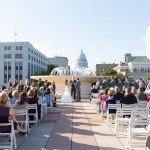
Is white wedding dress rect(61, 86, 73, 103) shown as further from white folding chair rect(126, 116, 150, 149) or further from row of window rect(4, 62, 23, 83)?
row of window rect(4, 62, 23, 83)

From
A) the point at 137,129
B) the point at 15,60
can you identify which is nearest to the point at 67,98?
the point at 137,129

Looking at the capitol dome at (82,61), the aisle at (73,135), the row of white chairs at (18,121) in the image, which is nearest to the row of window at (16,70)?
the capitol dome at (82,61)

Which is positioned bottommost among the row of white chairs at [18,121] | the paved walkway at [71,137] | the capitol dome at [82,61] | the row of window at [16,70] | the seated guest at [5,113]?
the paved walkway at [71,137]

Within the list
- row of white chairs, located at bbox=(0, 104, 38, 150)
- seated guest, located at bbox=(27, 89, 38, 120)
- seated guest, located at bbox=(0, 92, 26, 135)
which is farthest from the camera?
seated guest, located at bbox=(27, 89, 38, 120)

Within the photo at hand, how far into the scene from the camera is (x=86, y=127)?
16.5m

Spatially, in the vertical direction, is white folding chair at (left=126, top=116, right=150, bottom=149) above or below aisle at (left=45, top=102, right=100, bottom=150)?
above

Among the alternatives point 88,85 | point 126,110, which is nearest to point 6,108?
point 126,110

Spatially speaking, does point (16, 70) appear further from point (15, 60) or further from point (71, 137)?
point (71, 137)

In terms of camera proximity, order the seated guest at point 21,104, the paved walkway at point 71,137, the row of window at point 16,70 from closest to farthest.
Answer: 1. the paved walkway at point 71,137
2. the seated guest at point 21,104
3. the row of window at point 16,70

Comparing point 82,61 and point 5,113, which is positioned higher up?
point 82,61

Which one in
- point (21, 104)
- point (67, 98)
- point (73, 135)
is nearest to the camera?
point (73, 135)

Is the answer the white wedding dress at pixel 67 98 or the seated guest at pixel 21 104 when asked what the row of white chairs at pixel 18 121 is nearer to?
the seated guest at pixel 21 104

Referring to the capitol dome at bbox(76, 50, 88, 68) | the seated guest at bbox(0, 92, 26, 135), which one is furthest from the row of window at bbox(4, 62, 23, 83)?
the seated guest at bbox(0, 92, 26, 135)

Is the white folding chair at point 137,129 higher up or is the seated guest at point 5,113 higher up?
the seated guest at point 5,113
